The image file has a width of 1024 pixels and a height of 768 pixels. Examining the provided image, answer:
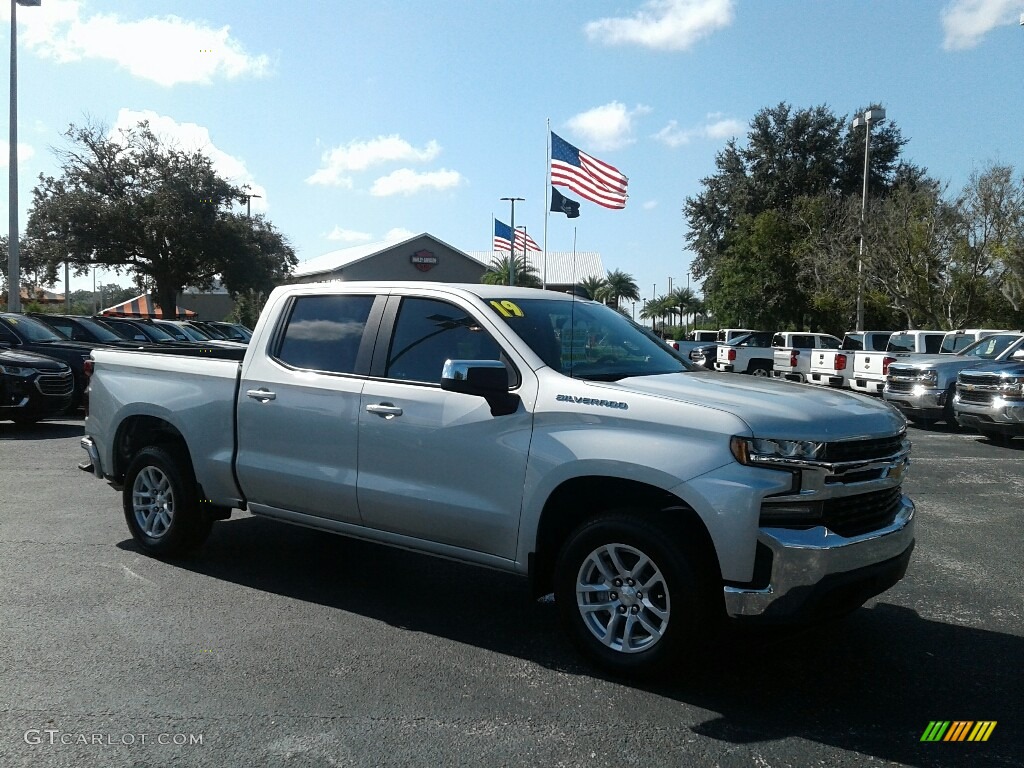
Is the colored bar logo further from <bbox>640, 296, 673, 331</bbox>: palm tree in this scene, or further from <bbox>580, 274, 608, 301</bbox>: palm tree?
<bbox>640, 296, 673, 331</bbox>: palm tree

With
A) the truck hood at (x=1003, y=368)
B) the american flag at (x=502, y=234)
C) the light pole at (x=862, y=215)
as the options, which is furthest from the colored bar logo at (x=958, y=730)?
the american flag at (x=502, y=234)

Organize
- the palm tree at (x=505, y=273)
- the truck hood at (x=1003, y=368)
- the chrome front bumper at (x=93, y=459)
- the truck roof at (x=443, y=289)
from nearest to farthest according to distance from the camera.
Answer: the truck roof at (x=443, y=289), the chrome front bumper at (x=93, y=459), the truck hood at (x=1003, y=368), the palm tree at (x=505, y=273)

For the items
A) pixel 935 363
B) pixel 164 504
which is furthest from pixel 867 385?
pixel 164 504

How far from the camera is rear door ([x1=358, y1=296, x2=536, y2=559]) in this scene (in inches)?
183

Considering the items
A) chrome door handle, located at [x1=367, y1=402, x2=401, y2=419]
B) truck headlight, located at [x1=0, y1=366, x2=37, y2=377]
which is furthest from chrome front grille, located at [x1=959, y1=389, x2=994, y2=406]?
truck headlight, located at [x1=0, y1=366, x2=37, y2=377]

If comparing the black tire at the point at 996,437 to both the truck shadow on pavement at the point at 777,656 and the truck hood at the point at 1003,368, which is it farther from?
the truck shadow on pavement at the point at 777,656

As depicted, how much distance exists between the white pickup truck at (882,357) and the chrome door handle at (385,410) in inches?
667

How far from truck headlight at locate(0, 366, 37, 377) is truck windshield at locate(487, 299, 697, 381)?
10.7 metres

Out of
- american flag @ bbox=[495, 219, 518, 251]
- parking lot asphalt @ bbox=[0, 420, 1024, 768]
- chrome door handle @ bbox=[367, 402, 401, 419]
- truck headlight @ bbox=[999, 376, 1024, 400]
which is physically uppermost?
american flag @ bbox=[495, 219, 518, 251]

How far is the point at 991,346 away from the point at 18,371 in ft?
53.6

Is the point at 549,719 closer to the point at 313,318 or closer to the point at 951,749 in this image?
the point at 951,749

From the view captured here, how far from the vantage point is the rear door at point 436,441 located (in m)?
4.66

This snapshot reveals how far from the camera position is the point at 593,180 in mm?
19672

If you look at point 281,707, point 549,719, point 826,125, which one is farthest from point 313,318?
point 826,125
